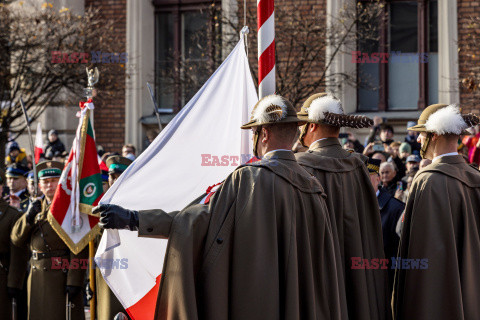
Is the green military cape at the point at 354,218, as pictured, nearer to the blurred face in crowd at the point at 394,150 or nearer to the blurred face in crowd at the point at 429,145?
the blurred face in crowd at the point at 429,145

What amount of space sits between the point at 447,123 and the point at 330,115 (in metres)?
0.78

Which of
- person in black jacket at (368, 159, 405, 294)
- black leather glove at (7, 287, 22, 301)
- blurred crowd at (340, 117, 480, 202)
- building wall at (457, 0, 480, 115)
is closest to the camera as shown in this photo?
person in black jacket at (368, 159, 405, 294)

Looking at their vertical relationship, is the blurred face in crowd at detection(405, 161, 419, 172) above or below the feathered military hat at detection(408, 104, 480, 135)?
below

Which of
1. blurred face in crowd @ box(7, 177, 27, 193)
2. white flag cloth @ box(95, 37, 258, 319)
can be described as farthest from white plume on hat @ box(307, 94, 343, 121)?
blurred face in crowd @ box(7, 177, 27, 193)

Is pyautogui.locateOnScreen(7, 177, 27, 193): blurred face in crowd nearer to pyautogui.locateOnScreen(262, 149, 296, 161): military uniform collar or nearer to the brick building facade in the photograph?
the brick building facade

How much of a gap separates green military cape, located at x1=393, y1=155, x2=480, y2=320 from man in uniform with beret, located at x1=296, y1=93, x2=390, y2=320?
19cm

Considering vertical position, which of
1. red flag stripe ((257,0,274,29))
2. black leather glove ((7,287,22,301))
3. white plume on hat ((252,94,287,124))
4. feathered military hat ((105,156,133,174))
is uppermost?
red flag stripe ((257,0,274,29))

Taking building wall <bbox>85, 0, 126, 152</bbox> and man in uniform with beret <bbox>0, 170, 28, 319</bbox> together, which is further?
building wall <bbox>85, 0, 126, 152</bbox>

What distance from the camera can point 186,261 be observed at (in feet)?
14.6

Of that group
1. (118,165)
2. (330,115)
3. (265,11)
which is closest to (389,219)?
(330,115)

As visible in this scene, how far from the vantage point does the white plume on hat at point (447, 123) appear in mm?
5547

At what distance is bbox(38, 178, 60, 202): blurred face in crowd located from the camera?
25.9 feet

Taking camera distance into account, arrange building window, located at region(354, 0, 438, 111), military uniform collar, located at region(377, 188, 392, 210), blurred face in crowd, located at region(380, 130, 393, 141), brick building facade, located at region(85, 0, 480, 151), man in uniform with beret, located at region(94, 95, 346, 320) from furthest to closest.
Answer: building window, located at region(354, 0, 438, 111), brick building facade, located at region(85, 0, 480, 151), blurred face in crowd, located at region(380, 130, 393, 141), military uniform collar, located at region(377, 188, 392, 210), man in uniform with beret, located at region(94, 95, 346, 320)

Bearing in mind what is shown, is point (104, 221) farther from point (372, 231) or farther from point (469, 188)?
point (469, 188)
